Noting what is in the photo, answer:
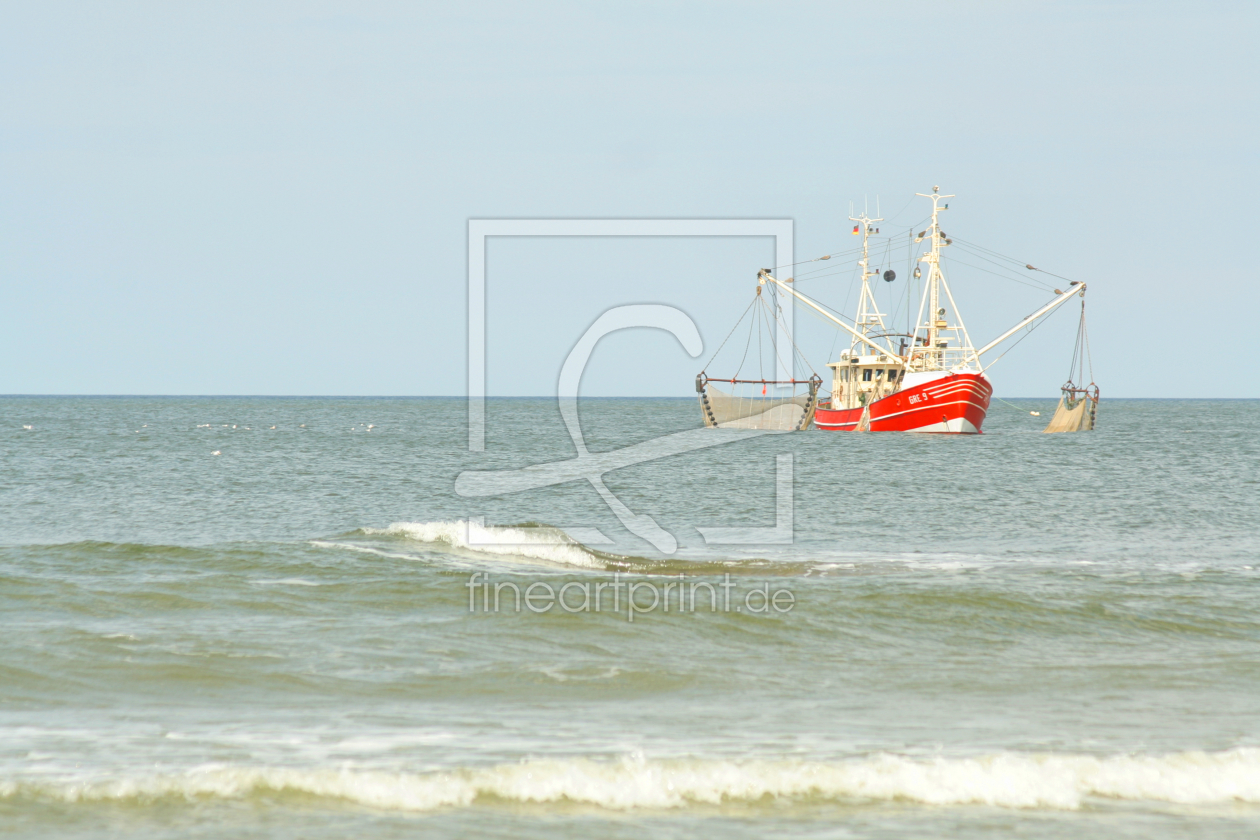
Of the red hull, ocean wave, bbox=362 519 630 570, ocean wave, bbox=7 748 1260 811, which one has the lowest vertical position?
ocean wave, bbox=7 748 1260 811

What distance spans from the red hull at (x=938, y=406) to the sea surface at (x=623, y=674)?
39.4m

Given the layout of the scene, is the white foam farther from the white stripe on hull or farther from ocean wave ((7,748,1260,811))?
the white stripe on hull

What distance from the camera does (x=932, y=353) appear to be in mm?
74438

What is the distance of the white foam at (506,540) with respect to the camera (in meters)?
22.0

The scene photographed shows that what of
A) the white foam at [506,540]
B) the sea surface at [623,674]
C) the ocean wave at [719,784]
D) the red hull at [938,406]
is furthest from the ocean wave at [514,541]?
the red hull at [938,406]

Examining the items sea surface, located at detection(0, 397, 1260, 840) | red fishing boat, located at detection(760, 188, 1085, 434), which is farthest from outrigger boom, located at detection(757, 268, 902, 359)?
sea surface, located at detection(0, 397, 1260, 840)

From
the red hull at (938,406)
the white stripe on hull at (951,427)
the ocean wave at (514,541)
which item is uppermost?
the red hull at (938,406)

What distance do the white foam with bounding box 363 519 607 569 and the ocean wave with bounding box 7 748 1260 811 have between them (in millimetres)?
11585

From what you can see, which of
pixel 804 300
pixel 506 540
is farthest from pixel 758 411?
pixel 506 540

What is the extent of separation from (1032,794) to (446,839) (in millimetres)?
4772

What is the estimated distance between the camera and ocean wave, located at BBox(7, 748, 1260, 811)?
893 cm

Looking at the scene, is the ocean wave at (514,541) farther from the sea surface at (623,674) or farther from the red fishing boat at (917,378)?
the red fishing boat at (917,378)

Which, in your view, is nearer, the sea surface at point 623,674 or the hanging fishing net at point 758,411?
the sea surface at point 623,674

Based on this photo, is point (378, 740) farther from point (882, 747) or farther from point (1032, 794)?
point (1032, 794)
